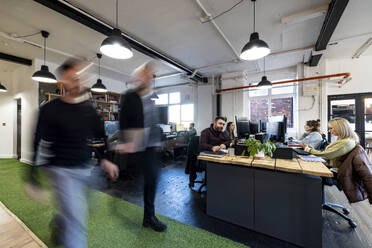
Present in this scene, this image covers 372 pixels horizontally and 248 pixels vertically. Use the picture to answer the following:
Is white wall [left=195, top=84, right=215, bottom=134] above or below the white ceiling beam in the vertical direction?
below

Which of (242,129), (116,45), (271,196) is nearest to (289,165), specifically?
(271,196)

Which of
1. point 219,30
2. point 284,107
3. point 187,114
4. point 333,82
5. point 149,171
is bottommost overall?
point 149,171

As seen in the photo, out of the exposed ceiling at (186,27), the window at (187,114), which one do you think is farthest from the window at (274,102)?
the window at (187,114)

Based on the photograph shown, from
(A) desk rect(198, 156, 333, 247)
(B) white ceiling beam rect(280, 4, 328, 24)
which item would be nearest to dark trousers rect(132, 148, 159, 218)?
(A) desk rect(198, 156, 333, 247)

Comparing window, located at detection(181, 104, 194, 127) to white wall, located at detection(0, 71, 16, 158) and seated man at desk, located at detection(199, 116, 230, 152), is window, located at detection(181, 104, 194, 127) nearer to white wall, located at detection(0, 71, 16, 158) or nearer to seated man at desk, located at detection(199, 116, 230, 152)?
seated man at desk, located at detection(199, 116, 230, 152)

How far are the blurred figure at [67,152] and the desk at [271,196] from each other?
1.35 m

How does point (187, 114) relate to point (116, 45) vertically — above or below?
below

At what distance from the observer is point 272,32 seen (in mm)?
3410

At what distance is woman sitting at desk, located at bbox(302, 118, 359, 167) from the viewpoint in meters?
1.77

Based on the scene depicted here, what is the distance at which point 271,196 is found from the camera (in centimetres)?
167

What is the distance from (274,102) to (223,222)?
524 centimetres

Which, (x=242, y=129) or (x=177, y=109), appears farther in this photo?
(x=177, y=109)

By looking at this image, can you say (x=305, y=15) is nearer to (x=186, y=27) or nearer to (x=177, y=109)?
(x=186, y=27)

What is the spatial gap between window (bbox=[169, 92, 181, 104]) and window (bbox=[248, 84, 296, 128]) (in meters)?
3.38
